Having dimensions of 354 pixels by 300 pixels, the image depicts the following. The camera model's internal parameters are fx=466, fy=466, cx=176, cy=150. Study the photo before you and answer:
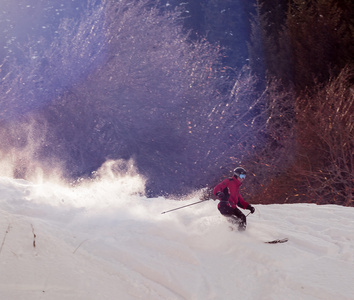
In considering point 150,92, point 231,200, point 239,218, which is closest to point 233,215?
point 239,218

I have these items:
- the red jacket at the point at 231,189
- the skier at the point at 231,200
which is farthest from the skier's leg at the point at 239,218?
the red jacket at the point at 231,189

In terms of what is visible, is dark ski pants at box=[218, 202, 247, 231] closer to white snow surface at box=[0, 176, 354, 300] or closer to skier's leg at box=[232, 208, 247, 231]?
skier's leg at box=[232, 208, 247, 231]

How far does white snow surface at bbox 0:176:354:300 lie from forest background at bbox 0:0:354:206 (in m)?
9.32

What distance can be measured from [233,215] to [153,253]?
6.40 feet

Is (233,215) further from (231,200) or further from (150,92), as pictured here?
(150,92)

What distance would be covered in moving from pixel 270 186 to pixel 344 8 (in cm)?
759

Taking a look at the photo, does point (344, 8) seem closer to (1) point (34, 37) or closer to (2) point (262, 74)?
(2) point (262, 74)

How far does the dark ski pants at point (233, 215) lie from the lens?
805 centimetres

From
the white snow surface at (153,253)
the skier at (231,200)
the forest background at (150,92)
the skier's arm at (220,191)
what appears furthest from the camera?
the forest background at (150,92)

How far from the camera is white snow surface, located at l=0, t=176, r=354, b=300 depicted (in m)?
5.13

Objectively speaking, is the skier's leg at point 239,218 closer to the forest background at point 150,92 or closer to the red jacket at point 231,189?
the red jacket at point 231,189

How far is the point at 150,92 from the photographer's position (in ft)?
74.0

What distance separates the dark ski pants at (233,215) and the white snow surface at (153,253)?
0.18 metres

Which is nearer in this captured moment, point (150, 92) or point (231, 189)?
point (231, 189)
